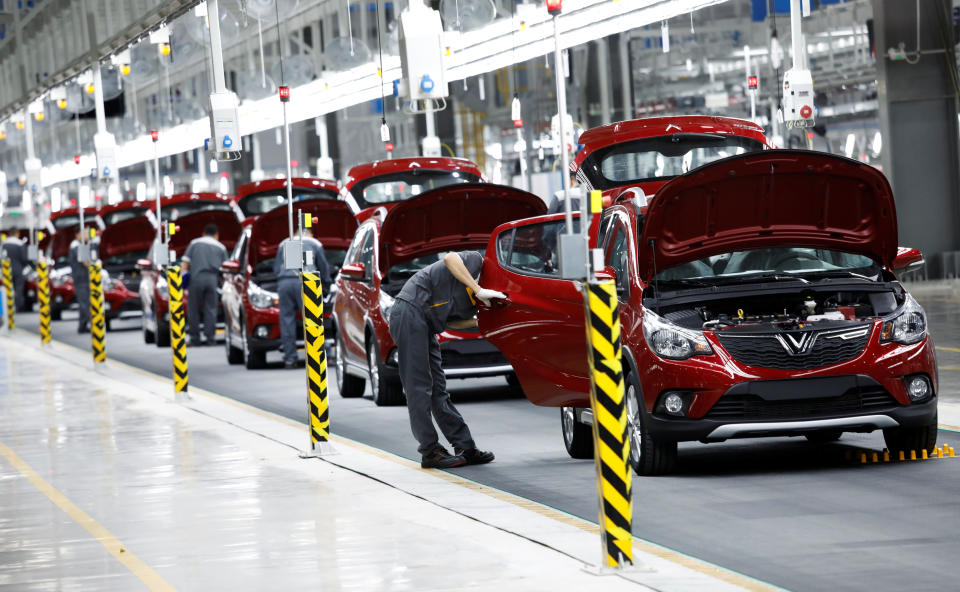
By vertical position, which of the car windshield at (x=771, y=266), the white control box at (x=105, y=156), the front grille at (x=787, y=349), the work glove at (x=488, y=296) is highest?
the white control box at (x=105, y=156)

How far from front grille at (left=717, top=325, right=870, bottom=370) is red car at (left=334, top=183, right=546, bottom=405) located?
5.31 metres

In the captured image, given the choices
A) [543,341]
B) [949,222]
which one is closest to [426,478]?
[543,341]

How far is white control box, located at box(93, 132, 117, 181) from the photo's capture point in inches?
1062

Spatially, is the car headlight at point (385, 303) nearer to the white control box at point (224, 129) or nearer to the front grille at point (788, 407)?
the white control box at point (224, 129)

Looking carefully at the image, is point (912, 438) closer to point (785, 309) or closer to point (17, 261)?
point (785, 309)

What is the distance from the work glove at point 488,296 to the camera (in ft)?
33.4

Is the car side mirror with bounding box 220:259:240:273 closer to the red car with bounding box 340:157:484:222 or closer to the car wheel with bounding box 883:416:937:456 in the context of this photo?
the red car with bounding box 340:157:484:222

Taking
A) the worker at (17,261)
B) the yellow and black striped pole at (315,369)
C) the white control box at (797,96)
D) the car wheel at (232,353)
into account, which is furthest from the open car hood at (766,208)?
the worker at (17,261)

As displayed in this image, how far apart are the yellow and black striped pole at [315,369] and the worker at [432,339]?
43.6 inches

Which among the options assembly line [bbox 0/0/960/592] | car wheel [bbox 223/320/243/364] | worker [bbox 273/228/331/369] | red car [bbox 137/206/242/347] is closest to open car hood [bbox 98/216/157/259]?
red car [bbox 137/206/242/347]

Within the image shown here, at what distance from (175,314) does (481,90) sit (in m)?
14.2

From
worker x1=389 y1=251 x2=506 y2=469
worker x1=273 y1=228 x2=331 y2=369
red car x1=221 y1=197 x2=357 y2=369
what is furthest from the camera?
red car x1=221 y1=197 x2=357 y2=369

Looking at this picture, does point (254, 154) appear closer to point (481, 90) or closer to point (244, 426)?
point (481, 90)

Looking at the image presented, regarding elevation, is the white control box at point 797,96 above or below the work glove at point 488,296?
above
